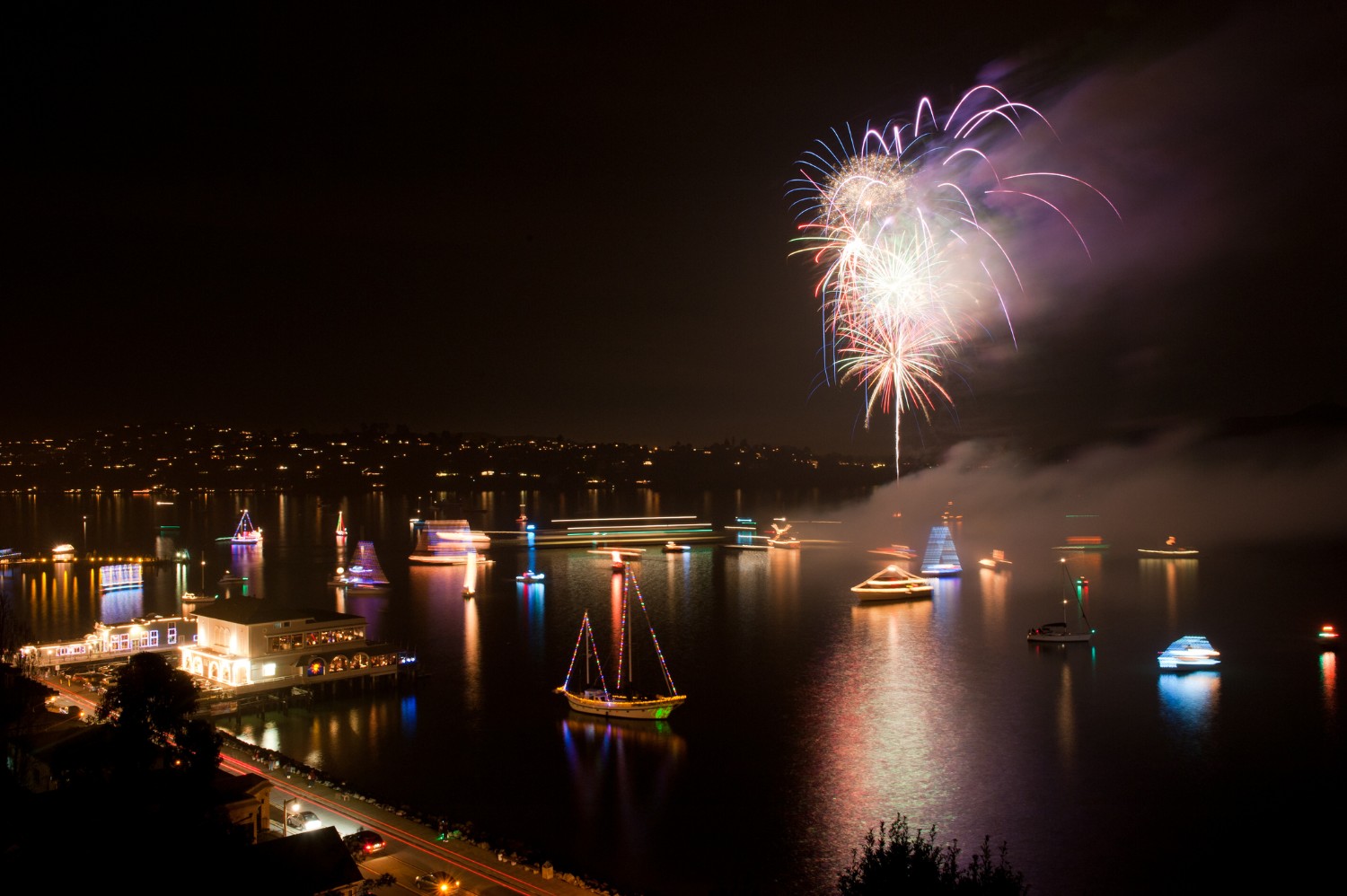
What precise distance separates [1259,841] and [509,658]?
11014 mm

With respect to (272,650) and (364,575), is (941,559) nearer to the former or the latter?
(364,575)

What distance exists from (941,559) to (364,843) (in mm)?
23692

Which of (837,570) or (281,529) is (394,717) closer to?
(837,570)

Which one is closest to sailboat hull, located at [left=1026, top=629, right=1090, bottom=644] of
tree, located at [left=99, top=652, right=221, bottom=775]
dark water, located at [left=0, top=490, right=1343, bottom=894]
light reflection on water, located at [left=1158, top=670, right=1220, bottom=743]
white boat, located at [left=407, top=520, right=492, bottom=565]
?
dark water, located at [left=0, top=490, right=1343, bottom=894]

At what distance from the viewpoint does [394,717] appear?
42.0 feet

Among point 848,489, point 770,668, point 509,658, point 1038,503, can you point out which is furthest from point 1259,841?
point 848,489

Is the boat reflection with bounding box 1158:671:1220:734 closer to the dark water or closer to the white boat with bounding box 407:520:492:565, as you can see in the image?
the dark water

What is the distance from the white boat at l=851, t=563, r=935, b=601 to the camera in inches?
924

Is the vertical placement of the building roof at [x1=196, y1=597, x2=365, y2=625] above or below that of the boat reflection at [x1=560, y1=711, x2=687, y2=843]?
above

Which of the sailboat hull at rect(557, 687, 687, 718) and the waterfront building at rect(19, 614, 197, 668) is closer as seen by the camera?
the sailboat hull at rect(557, 687, 687, 718)

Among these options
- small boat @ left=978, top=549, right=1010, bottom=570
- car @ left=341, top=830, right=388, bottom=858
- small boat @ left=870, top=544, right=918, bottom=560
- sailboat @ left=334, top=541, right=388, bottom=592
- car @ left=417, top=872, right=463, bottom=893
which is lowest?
small boat @ left=978, top=549, right=1010, bottom=570

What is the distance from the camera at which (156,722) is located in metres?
8.02

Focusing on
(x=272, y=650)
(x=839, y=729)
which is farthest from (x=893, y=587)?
(x=272, y=650)

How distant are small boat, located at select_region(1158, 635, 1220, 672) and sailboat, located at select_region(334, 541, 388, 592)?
1772 centimetres
